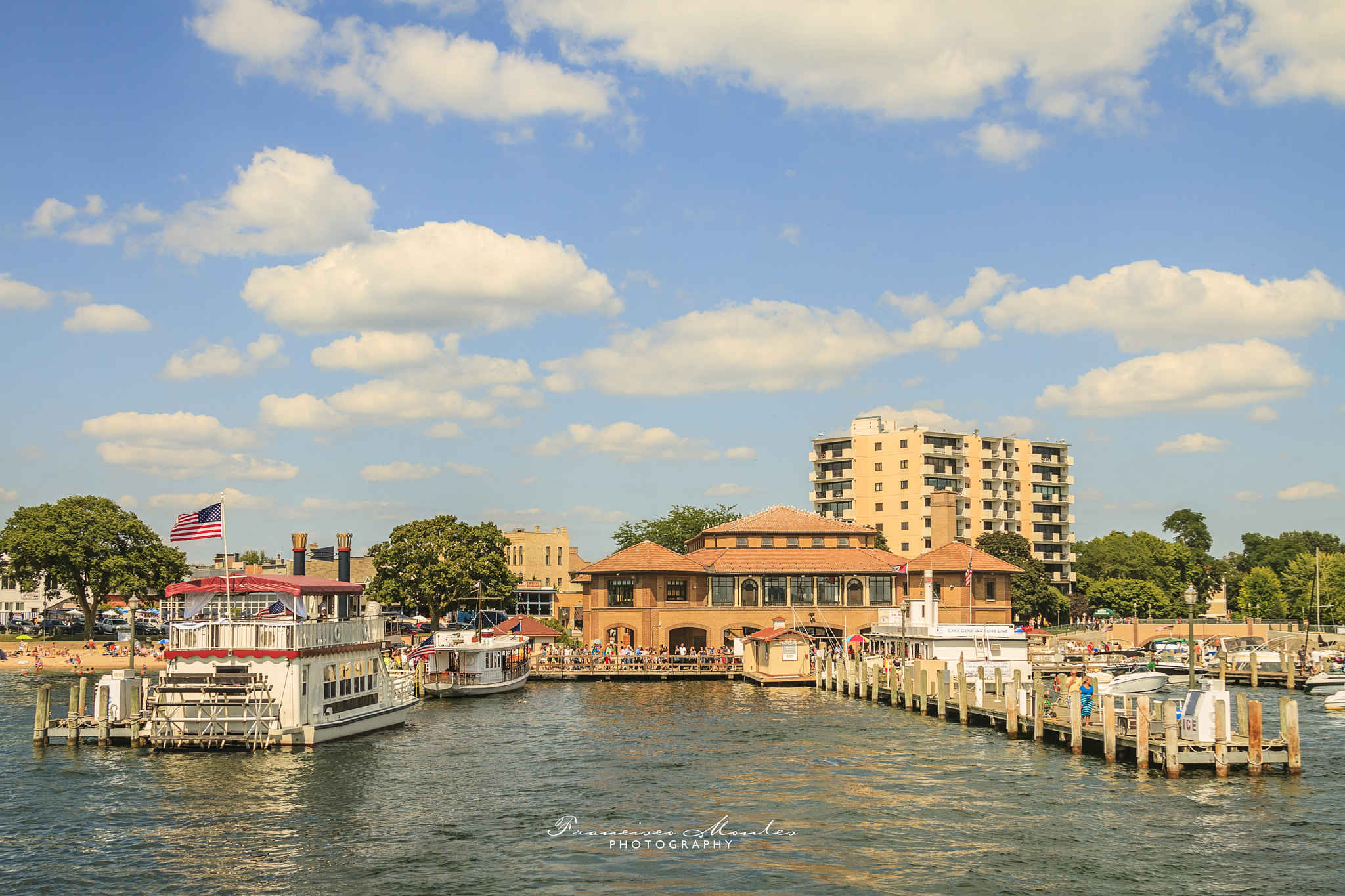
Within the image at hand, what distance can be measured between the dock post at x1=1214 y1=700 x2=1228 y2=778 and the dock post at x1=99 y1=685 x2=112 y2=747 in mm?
38282

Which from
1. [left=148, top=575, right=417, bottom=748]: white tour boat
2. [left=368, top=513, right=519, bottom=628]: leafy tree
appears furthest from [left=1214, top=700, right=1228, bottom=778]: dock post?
[left=368, top=513, right=519, bottom=628]: leafy tree

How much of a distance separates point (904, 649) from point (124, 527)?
63263 mm

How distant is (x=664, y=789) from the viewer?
1352 inches

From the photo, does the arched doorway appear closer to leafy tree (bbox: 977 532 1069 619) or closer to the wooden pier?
the wooden pier

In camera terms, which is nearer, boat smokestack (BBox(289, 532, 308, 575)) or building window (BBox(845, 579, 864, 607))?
boat smokestack (BBox(289, 532, 308, 575))

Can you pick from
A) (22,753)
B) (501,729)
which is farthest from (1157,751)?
(22,753)

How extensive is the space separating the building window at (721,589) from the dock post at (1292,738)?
5547 centimetres

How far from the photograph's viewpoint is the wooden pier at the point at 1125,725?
34250 mm

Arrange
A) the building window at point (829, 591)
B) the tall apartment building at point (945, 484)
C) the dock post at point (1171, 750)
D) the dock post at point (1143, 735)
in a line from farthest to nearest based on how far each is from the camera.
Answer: the tall apartment building at point (945, 484) < the building window at point (829, 591) < the dock post at point (1143, 735) < the dock post at point (1171, 750)

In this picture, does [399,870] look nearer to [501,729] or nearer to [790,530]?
[501,729]

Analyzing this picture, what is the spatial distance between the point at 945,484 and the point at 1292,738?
113m

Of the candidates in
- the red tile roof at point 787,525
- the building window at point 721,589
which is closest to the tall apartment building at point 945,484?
the red tile roof at point 787,525

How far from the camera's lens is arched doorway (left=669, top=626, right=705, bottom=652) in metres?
87.4

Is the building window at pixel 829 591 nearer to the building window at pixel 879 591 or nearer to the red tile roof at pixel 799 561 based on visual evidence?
the red tile roof at pixel 799 561
